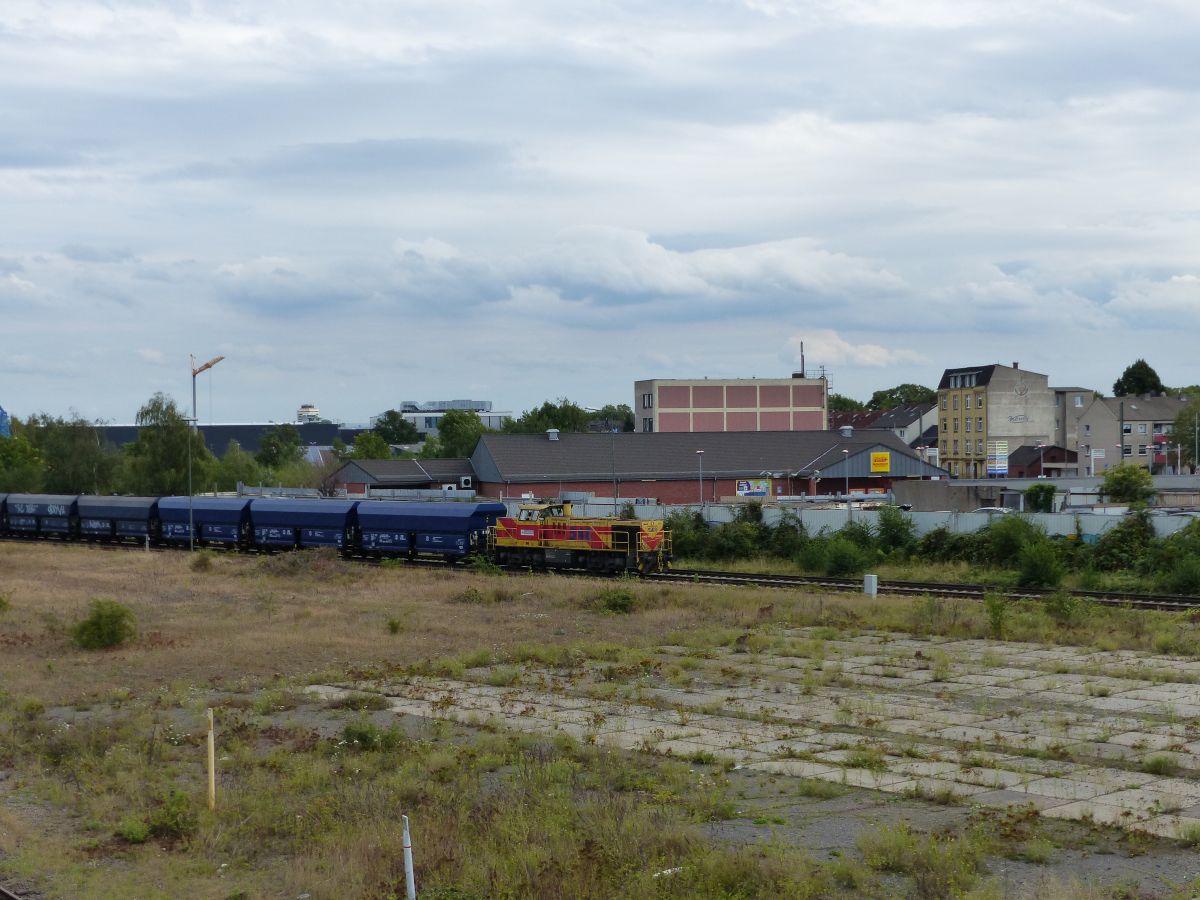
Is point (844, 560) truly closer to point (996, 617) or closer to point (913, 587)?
point (913, 587)

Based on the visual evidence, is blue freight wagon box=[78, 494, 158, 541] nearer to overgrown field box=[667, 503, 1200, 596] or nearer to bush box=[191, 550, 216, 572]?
bush box=[191, 550, 216, 572]

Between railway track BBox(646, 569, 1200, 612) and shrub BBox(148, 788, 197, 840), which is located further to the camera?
railway track BBox(646, 569, 1200, 612)

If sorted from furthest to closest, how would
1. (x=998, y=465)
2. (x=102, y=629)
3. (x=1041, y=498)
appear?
(x=998, y=465) < (x=1041, y=498) < (x=102, y=629)

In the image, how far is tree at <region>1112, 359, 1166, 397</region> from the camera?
171875 mm

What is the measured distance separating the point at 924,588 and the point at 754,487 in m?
50.3

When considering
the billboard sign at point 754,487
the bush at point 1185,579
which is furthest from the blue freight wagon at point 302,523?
the billboard sign at point 754,487

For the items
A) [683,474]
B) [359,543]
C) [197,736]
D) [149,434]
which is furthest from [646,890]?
[149,434]

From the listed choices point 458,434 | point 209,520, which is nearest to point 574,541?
point 209,520

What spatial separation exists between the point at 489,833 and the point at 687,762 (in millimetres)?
4712

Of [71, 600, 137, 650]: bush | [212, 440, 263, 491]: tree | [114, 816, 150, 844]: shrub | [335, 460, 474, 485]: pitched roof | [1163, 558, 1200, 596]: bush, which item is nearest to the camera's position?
[114, 816, 150, 844]: shrub

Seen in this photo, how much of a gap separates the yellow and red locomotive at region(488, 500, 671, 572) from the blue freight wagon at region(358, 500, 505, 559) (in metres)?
0.86

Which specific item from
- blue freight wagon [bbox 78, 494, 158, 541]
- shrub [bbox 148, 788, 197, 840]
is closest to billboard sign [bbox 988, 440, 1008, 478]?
blue freight wagon [bbox 78, 494, 158, 541]

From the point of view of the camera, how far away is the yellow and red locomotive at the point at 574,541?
47.9 m

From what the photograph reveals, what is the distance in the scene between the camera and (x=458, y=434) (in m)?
153
